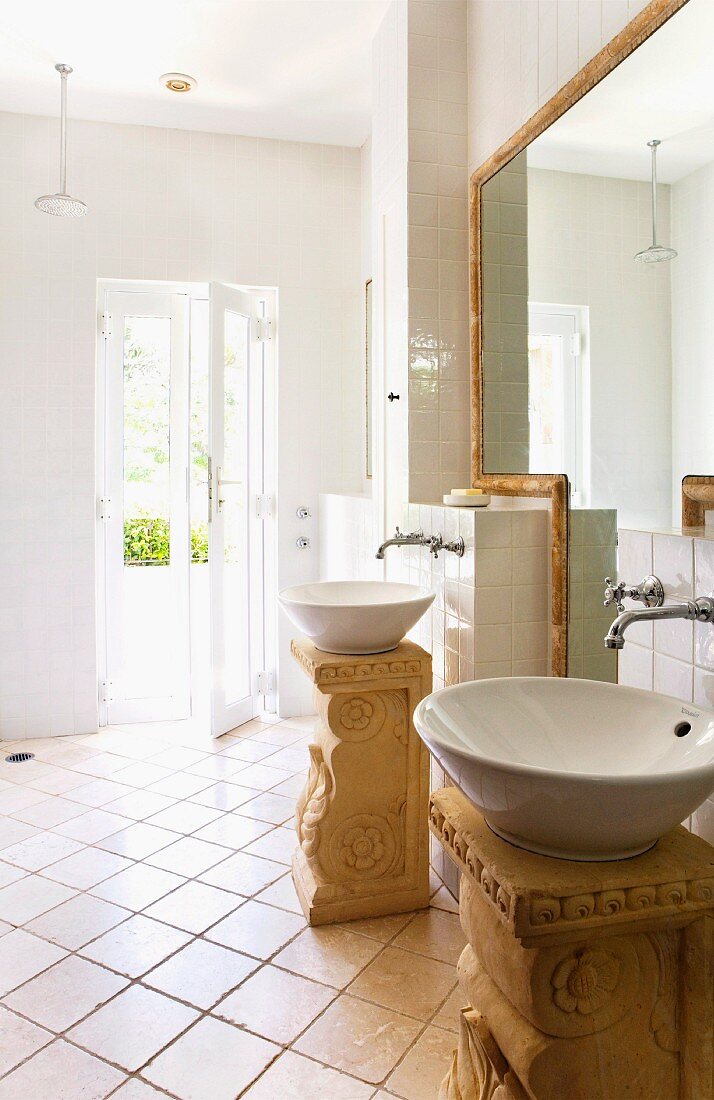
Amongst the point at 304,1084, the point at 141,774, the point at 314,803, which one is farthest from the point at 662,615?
the point at 141,774

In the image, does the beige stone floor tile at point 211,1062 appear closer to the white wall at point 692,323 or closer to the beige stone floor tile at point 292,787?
the beige stone floor tile at point 292,787

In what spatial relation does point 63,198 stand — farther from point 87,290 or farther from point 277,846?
point 277,846

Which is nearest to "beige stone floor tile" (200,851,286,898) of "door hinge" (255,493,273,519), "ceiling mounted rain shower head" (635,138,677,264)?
"door hinge" (255,493,273,519)

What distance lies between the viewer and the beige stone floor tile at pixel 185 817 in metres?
2.67

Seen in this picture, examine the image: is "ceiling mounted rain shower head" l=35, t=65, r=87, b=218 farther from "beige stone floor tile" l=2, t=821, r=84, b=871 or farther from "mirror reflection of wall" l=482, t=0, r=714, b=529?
"beige stone floor tile" l=2, t=821, r=84, b=871

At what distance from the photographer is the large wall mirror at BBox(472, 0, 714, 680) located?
1.45 metres

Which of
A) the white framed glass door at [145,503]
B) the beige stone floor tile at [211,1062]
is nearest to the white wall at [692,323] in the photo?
the beige stone floor tile at [211,1062]

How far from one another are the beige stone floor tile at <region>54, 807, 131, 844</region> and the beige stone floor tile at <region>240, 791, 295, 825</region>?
435 mm

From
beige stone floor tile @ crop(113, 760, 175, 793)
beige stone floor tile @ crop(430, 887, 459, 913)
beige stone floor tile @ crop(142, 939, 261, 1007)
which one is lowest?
beige stone floor tile @ crop(142, 939, 261, 1007)

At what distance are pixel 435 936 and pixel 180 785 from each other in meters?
1.37

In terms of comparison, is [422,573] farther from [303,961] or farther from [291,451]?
[291,451]

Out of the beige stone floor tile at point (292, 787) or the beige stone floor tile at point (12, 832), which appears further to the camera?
the beige stone floor tile at point (292, 787)

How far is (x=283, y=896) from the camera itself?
2219 mm

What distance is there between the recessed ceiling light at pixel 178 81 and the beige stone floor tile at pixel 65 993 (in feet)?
10.7
